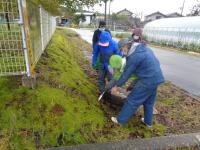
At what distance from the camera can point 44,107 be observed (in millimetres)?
3174

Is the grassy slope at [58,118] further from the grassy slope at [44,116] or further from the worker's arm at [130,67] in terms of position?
A: the worker's arm at [130,67]

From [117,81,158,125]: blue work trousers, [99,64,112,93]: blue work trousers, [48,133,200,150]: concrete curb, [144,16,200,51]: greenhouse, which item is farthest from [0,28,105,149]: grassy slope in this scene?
[144,16,200,51]: greenhouse

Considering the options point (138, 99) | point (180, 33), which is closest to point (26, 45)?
point (138, 99)

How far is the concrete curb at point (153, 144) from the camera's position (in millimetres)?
2787

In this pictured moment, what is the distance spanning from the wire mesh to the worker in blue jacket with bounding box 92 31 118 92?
1608 mm

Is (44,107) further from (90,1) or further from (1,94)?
(90,1)

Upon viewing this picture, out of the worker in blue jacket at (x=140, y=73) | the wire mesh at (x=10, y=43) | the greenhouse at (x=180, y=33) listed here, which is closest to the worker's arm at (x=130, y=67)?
the worker in blue jacket at (x=140, y=73)

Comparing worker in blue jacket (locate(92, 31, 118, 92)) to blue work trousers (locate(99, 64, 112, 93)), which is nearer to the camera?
worker in blue jacket (locate(92, 31, 118, 92))

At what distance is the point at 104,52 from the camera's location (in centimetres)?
429

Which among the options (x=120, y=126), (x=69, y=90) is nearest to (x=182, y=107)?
(x=120, y=126)

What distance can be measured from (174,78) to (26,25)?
6.20m

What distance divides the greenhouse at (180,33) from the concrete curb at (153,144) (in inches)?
587

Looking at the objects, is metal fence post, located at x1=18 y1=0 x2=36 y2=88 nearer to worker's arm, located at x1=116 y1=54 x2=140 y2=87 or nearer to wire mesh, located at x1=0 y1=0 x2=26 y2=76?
wire mesh, located at x1=0 y1=0 x2=26 y2=76

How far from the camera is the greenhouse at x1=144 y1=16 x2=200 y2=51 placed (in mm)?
16938
